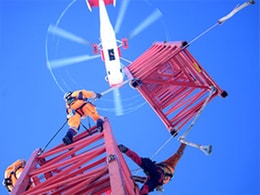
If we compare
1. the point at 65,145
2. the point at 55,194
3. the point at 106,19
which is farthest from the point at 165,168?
the point at 106,19

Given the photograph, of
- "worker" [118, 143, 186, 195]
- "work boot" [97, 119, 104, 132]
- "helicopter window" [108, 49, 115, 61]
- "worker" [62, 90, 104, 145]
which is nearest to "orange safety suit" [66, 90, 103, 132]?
"worker" [62, 90, 104, 145]

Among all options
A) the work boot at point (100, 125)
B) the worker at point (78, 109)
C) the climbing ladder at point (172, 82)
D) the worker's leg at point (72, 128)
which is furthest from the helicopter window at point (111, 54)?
the work boot at point (100, 125)

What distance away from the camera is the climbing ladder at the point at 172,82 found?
14570 mm

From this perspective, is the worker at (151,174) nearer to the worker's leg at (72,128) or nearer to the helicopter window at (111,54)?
the worker's leg at (72,128)

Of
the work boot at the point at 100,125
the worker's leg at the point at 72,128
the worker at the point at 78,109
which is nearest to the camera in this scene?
the worker's leg at the point at 72,128

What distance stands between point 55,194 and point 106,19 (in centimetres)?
1210

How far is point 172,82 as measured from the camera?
14562mm

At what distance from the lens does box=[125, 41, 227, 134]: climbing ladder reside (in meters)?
14.6

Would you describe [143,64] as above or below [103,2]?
below

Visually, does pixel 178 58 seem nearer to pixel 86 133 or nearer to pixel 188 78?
pixel 188 78

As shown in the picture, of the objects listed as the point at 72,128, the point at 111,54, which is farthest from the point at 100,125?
the point at 111,54

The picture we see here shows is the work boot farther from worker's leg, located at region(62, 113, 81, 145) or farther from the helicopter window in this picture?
the helicopter window

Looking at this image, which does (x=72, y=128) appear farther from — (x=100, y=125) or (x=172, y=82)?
(x=172, y=82)

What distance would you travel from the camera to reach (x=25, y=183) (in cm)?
934
